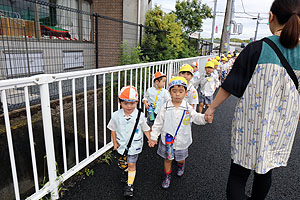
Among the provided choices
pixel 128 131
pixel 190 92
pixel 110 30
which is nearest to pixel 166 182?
pixel 128 131

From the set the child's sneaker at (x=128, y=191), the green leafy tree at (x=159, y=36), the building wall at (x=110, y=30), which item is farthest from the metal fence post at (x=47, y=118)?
the green leafy tree at (x=159, y=36)

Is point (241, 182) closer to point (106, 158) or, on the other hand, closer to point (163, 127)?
point (163, 127)

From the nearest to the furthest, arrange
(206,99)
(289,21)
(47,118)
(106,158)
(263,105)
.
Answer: (289,21)
(263,105)
(47,118)
(106,158)
(206,99)

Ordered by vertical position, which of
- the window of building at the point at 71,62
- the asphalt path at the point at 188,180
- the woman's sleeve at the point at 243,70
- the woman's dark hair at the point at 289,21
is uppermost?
the woman's dark hair at the point at 289,21

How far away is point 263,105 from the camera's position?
60.1 inches

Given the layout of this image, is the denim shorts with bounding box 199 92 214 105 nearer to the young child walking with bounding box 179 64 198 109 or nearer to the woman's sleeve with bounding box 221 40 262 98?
the young child walking with bounding box 179 64 198 109

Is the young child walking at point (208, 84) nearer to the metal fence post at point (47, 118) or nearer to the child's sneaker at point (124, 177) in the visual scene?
the child's sneaker at point (124, 177)

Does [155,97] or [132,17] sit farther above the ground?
[132,17]

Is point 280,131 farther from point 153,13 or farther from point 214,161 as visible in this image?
point 153,13

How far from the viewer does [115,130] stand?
241 cm

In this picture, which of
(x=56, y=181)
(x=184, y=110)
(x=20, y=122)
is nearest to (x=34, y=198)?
(x=56, y=181)

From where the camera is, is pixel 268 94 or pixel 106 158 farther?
pixel 106 158

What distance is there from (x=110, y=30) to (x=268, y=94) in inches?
269

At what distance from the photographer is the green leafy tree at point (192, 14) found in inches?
548
